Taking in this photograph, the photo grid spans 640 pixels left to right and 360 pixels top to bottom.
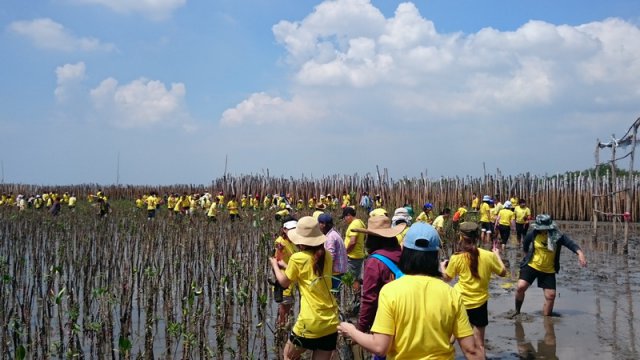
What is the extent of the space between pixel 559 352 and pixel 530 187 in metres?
17.1

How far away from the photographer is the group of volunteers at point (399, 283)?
2275 millimetres

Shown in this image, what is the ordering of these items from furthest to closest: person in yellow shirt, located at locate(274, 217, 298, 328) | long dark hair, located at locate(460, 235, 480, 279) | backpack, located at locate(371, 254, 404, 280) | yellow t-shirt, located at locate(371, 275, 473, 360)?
person in yellow shirt, located at locate(274, 217, 298, 328) < long dark hair, located at locate(460, 235, 480, 279) < backpack, located at locate(371, 254, 404, 280) < yellow t-shirt, located at locate(371, 275, 473, 360)

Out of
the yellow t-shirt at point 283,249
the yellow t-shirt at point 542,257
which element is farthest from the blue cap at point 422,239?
the yellow t-shirt at point 542,257

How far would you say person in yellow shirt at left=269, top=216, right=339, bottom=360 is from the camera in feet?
12.1

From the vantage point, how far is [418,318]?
7.41 ft

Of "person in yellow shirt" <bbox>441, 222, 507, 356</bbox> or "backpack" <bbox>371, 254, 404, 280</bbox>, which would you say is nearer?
"backpack" <bbox>371, 254, 404, 280</bbox>

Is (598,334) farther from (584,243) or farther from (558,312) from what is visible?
(584,243)

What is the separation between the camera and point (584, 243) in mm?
13969

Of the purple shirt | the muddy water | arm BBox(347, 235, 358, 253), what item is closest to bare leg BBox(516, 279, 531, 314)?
the muddy water

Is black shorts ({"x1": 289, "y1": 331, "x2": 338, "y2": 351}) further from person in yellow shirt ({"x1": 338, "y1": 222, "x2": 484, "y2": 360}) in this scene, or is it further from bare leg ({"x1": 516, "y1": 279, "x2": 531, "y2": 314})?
bare leg ({"x1": 516, "y1": 279, "x2": 531, "y2": 314})

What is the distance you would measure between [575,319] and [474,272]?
302 centimetres

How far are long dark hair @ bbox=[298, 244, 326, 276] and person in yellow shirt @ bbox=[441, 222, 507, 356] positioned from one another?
4.08 ft

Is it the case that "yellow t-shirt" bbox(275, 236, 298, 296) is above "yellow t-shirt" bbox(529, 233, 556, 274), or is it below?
above

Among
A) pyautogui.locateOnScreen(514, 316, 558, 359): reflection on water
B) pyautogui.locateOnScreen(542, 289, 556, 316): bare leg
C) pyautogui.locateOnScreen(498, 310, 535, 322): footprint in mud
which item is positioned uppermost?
pyautogui.locateOnScreen(542, 289, 556, 316): bare leg
